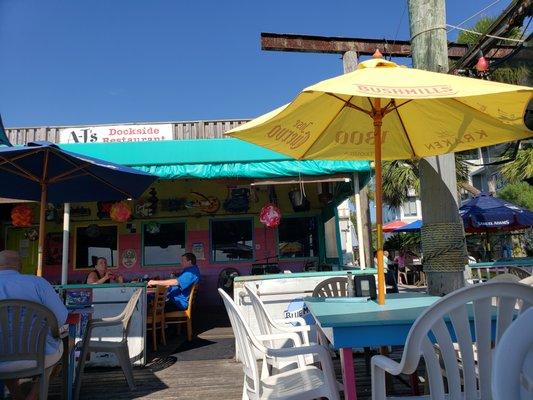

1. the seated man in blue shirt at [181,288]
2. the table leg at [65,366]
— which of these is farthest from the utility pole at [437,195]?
the seated man in blue shirt at [181,288]

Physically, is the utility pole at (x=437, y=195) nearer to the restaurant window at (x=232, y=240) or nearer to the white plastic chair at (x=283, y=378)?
the white plastic chair at (x=283, y=378)

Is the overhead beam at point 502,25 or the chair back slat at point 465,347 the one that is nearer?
the chair back slat at point 465,347

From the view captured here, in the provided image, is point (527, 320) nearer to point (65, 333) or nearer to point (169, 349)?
point (65, 333)

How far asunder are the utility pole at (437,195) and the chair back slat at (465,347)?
Result: 1.38 m

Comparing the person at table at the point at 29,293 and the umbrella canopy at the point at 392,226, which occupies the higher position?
the umbrella canopy at the point at 392,226

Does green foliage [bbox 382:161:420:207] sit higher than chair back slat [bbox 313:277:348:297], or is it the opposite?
green foliage [bbox 382:161:420:207]

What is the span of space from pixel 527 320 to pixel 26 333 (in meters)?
3.03

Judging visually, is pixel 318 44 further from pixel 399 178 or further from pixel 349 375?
pixel 399 178

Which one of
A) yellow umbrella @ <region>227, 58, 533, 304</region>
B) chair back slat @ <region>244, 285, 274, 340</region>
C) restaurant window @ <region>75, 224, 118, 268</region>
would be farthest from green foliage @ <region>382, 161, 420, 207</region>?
chair back slat @ <region>244, 285, 274, 340</region>

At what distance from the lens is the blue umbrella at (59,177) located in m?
3.80

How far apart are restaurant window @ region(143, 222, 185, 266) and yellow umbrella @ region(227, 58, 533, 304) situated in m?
6.20

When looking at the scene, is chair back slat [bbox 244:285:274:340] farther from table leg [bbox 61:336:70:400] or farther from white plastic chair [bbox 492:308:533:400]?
white plastic chair [bbox 492:308:533:400]

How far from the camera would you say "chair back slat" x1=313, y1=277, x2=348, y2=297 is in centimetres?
428

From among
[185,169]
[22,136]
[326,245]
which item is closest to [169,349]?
[185,169]
